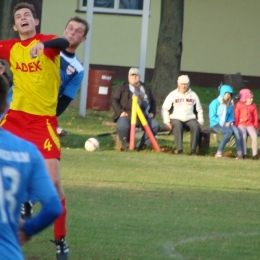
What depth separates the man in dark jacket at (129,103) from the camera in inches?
650

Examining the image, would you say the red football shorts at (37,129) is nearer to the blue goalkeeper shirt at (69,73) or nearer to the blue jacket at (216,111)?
the blue goalkeeper shirt at (69,73)

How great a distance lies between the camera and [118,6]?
3325 cm

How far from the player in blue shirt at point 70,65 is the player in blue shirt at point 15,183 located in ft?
12.5

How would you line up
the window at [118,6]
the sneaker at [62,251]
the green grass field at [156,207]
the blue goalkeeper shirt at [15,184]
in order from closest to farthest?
the blue goalkeeper shirt at [15,184]
the sneaker at [62,251]
the green grass field at [156,207]
the window at [118,6]

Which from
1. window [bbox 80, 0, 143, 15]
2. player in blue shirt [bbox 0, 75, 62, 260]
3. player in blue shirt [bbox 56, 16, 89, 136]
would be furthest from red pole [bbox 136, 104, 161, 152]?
window [bbox 80, 0, 143, 15]

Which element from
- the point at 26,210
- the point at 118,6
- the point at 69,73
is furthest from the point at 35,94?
the point at 118,6

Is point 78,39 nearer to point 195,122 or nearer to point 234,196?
point 234,196

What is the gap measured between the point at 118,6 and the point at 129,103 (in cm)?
1717

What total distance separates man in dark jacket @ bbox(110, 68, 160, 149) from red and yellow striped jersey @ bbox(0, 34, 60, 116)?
370 inches

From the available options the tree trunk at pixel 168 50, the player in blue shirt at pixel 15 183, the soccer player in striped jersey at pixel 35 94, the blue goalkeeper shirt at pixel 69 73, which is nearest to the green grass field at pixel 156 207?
the soccer player in striped jersey at pixel 35 94

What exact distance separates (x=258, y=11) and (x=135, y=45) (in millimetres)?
5078

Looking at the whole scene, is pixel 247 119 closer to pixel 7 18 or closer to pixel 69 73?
pixel 7 18

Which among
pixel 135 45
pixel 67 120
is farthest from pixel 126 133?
pixel 135 45

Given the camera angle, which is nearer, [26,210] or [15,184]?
[15,184]
